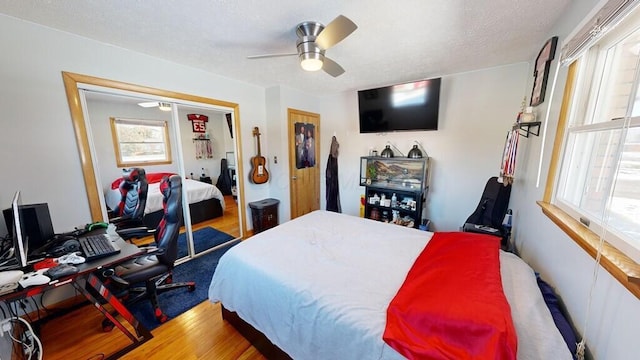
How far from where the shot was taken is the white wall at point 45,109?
1511 mm

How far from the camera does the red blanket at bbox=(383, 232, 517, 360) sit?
0.76 m

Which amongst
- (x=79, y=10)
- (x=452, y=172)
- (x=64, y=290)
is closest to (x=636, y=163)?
(x=452, y=172)

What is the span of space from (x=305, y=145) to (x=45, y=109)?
8.99ft

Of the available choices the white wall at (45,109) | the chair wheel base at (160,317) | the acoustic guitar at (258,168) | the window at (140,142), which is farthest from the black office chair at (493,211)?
the white wall at (45,109)

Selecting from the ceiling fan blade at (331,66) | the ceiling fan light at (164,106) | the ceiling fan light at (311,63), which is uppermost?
→ the ceiling fan blade at (331,66)

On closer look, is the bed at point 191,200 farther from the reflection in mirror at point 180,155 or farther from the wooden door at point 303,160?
the wooden door at point 303,160

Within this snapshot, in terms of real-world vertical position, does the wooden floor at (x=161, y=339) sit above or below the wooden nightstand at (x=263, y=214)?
below

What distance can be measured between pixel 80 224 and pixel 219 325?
60.9 inches

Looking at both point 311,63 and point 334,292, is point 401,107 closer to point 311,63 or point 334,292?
point 311,63

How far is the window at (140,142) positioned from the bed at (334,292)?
1714mm

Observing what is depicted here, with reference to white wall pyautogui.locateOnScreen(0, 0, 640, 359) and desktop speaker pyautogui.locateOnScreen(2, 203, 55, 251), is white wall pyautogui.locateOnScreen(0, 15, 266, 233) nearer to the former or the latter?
white wall pyautogui.locateOnScreen(0, 0, 640, 359)

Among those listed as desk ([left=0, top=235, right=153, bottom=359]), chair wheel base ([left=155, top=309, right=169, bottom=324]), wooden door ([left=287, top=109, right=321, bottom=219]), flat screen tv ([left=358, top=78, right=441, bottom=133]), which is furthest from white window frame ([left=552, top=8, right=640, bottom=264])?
A: wooden door ([left=287, top=109, right=321, bottom=219])

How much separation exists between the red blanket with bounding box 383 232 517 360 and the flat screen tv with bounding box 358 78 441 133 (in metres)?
1.98

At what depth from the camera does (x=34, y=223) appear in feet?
4.75
